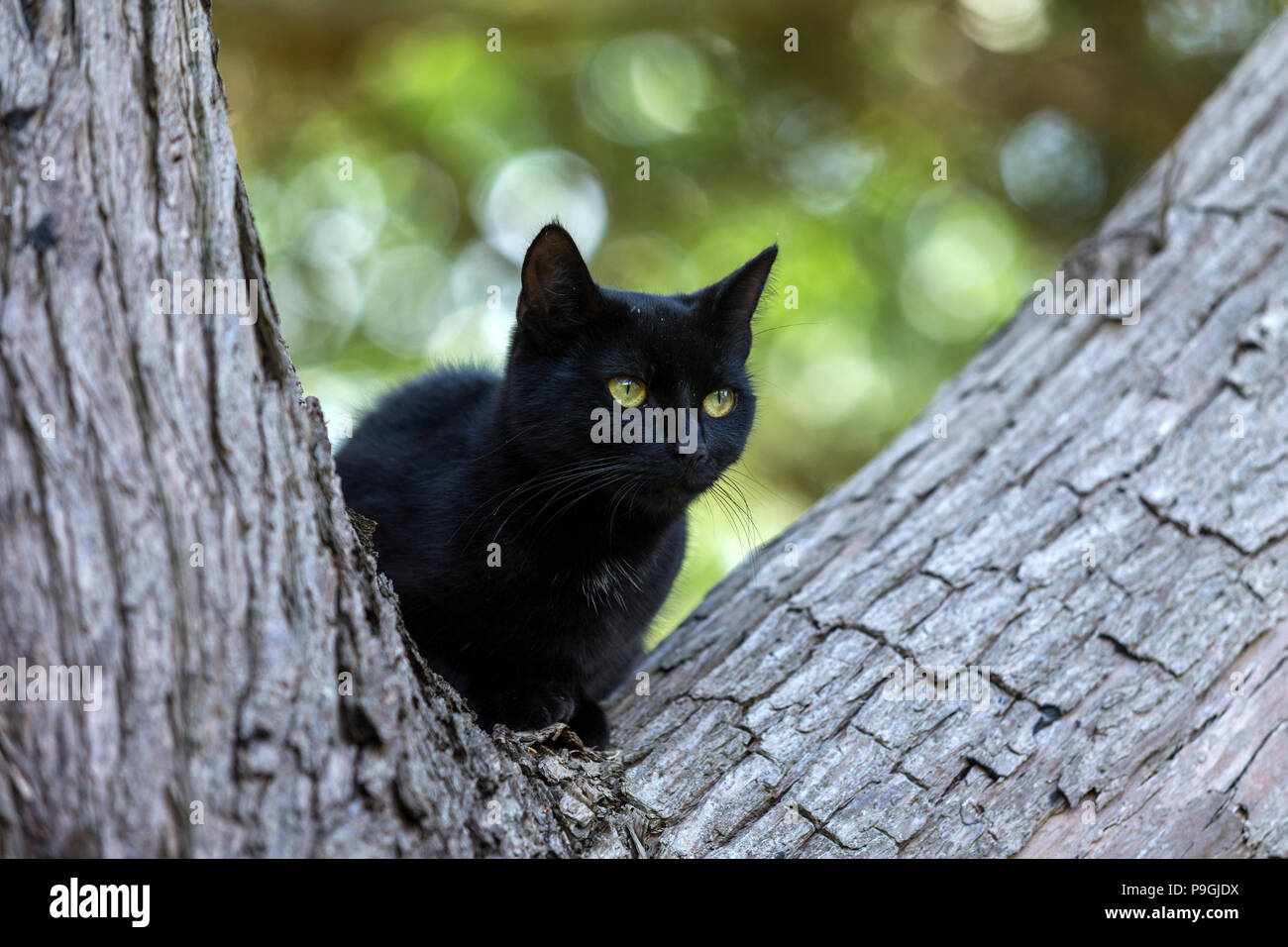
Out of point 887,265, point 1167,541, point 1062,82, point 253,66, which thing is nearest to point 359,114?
point 253,66

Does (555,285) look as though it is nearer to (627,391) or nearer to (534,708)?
(627,391)

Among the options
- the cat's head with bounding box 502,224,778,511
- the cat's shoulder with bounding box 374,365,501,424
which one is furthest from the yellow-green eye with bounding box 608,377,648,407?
the cat's shoulder with bounding box 374,365,501,424

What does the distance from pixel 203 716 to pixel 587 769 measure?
92cm

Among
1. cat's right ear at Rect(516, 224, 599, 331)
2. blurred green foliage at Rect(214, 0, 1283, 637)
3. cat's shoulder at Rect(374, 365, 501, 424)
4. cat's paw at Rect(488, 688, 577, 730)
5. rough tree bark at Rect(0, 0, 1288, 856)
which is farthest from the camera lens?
blurred green foliage at Rect(214, 0, 1283, 637)

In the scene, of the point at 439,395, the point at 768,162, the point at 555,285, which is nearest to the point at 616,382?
the point at 555,285

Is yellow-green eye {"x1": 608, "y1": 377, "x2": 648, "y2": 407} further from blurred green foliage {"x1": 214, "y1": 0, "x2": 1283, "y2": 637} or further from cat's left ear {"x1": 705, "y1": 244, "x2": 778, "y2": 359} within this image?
blurred green foliage {"x1": 214, "y1": 0, "x2": 1283, "y2": 637}

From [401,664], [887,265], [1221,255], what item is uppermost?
[887,265]

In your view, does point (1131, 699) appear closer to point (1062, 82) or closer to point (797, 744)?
point (797, 744)

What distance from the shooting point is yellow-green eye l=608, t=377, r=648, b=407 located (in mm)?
Result: 2635

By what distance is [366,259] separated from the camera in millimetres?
5648

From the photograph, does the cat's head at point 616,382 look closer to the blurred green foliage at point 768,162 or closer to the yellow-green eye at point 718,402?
the yellow-green eye at point 718,402

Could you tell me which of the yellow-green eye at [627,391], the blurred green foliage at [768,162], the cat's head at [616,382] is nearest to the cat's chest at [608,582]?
the cat's head at [616,382]

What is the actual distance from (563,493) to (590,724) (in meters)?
0.57

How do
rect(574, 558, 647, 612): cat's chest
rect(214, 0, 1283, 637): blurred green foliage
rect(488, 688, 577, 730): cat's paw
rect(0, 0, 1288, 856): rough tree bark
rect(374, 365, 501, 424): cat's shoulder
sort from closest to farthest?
rect(0, 0, 1288, 856): rough tree bark
rect(488, 688, 577, 730): cat's paw
rect(574, 558, 647, 612): cat's chest
rect(374, 365, 501, 424): cat's shoulder
rect(214, 0, 1283, 637): blurred green foliage
